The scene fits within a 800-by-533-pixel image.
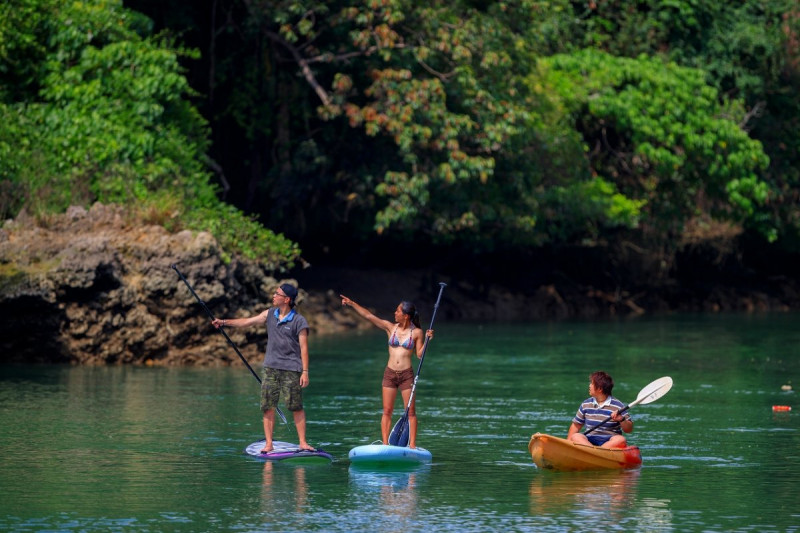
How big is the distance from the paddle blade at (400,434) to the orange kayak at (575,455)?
1.28 meters

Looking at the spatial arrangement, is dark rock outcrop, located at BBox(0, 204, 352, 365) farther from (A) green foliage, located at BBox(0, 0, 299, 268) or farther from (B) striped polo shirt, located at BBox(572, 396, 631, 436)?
(B) striped polo shirt, located at BBox(572, 396, 631, 436)

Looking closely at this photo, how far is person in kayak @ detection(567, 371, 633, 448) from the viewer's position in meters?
14.7

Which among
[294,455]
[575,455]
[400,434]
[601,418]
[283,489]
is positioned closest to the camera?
[283,489]

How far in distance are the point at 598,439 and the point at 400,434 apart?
72.8 inches

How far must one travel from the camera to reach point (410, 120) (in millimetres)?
32375

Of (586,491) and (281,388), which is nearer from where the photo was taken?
(586,491)

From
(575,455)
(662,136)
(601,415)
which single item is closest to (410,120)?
(662,136)

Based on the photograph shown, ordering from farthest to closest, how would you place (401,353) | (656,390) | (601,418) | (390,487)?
1. (656,390)
2. (401,353)
3. (601,418)
4. (390,487)

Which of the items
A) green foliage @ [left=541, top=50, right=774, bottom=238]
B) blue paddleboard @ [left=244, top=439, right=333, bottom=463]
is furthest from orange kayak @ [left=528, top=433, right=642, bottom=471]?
green foliage @ [left=541, top=50, right=774, bottom=238]

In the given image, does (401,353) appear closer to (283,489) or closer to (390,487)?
(390,487)

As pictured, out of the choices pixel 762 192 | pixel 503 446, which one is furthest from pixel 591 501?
pixel 762 192

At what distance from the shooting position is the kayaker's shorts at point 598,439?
48.5 ft

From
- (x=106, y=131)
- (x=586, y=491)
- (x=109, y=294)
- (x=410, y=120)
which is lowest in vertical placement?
(x=586, y=491)

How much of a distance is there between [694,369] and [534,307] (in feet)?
52.0
